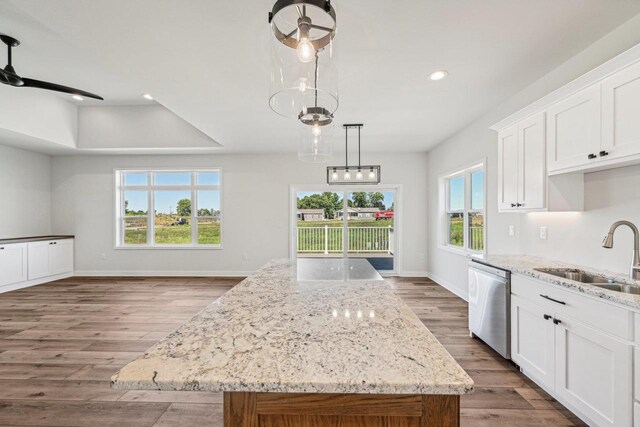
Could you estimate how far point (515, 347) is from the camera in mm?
2447

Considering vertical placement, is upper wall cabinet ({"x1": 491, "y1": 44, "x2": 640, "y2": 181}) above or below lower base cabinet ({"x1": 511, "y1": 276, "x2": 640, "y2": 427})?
above

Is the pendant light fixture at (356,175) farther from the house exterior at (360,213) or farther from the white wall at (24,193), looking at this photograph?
the white wall at (24,193)

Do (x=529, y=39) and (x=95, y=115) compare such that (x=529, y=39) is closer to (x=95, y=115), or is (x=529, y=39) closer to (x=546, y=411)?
(x=546, y=411)

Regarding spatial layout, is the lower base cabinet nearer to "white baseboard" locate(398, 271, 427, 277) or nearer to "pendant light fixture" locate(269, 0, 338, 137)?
"pendant light fixture" locate(269, 0, 338, 137)

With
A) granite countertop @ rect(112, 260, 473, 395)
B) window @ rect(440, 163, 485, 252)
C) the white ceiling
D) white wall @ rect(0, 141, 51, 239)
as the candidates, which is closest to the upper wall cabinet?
the white ceiling

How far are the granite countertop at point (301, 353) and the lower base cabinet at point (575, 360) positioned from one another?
125 centimetres

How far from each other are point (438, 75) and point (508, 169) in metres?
1.21

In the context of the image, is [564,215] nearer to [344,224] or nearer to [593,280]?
[593,280]

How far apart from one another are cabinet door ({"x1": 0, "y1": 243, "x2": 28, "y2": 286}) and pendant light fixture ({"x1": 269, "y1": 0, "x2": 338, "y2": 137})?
6186 millimetres

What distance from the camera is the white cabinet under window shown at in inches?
99.4

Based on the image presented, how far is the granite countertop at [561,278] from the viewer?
1554mm

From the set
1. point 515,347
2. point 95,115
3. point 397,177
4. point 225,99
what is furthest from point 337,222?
point 95,115

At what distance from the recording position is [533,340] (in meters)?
2.22

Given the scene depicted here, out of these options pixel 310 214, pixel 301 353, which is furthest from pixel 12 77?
pixel 310 214
